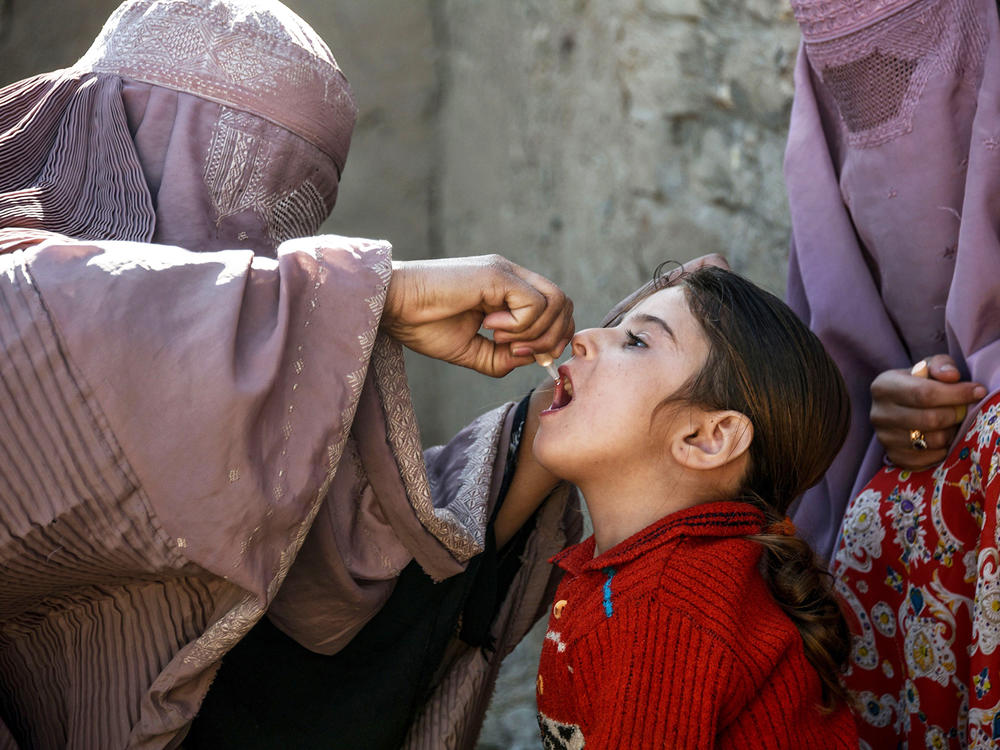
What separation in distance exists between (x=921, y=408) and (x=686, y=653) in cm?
74

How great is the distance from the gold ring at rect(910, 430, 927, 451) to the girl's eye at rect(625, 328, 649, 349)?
0.55m

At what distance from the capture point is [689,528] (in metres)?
1.63

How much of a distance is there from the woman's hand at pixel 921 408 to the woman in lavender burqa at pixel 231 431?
0.65 m

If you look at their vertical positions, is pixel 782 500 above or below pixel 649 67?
below

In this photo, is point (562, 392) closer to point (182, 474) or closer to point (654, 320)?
point (654, 320)

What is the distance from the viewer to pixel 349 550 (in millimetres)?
1836

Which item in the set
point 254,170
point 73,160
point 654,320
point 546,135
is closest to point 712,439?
point 654,320

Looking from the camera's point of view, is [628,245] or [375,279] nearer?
[375,279]

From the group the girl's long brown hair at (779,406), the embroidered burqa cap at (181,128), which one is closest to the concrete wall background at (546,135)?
the girl's long brown hair at (779,406)

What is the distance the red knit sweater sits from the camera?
58.4 inches

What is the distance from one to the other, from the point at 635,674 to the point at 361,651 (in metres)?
0.66

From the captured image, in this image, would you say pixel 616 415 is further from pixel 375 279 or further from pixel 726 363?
pixel 375 279

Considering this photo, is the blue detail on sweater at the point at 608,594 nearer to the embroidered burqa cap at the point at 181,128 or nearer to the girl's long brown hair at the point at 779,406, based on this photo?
the girl's long brown hair at the point at 779,406

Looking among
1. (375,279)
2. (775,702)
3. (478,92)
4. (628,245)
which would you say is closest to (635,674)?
(775,702)
